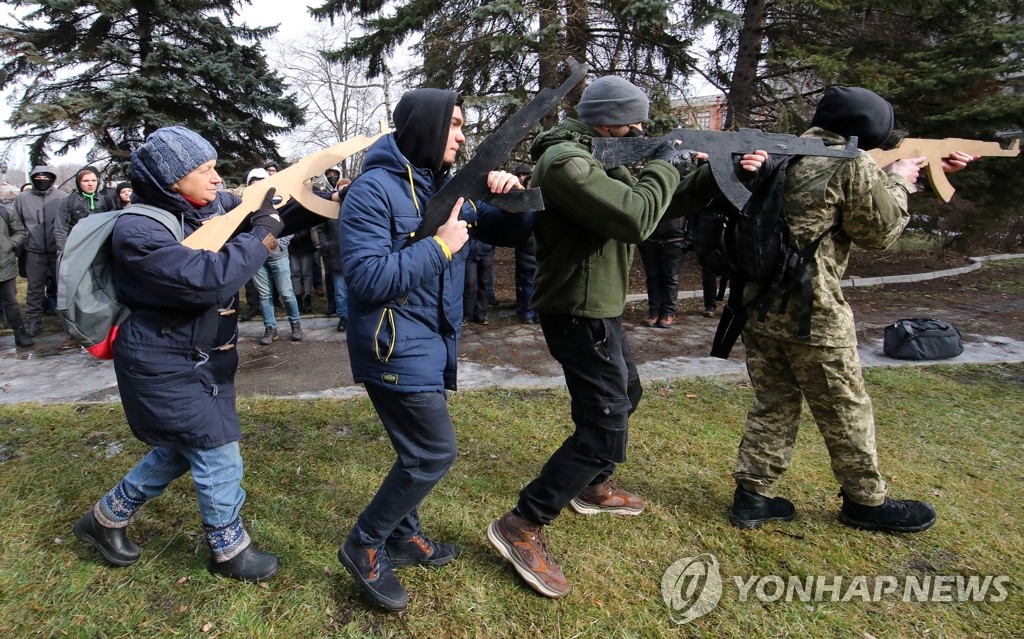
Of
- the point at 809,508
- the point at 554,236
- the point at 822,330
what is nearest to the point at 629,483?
the point at 809,508

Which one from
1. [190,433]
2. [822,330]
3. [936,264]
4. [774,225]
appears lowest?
[936,264]

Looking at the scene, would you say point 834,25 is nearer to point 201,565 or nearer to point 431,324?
point 431,324

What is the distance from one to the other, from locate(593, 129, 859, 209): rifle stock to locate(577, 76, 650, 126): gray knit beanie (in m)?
0.14

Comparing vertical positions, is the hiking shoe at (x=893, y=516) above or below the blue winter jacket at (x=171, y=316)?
below

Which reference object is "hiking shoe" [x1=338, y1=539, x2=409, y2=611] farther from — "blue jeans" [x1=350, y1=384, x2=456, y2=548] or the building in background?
the building in background

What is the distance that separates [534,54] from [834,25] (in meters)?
5.37

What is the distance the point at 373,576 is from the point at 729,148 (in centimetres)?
242

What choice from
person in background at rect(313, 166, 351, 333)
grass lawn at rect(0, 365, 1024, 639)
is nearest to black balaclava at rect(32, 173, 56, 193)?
person in background at rect(313, 166, 351, 333)

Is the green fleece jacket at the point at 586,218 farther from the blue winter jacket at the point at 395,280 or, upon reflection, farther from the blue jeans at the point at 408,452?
the blue jeans at the point at 408,452

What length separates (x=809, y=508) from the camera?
3271 mm

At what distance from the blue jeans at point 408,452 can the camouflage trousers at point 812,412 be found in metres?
1.71

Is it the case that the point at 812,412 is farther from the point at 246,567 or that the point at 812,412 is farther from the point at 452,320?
the point at 246,567

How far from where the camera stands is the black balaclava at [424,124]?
2.20 meters

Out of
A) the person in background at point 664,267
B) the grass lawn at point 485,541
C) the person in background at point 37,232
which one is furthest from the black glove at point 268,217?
the person in background at point 37,232
